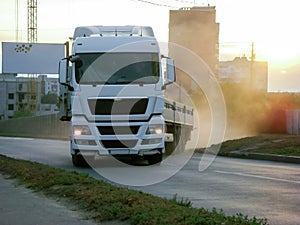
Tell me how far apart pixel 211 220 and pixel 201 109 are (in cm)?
3351

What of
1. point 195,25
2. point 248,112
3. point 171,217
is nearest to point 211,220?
point 171,217

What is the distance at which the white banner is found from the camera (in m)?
61.0

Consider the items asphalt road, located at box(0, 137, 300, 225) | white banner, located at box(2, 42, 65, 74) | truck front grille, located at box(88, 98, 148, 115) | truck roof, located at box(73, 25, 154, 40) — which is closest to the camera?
asphalt road, located at box(0, 137, 300, 225)

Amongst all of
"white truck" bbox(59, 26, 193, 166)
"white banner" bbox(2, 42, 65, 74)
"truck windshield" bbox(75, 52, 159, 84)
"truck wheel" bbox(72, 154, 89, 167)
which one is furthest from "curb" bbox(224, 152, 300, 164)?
"white banner" bbox(2, 42, 65, 74)

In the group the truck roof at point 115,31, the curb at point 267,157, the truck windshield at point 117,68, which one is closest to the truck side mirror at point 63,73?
the truck windshield at point 117,68

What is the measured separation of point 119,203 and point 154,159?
362 inches

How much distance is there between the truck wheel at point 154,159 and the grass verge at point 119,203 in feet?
15.2

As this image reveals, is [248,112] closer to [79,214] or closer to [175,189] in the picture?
[175,189]

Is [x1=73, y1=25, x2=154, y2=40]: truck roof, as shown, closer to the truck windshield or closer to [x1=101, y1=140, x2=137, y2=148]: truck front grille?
the truck windshield

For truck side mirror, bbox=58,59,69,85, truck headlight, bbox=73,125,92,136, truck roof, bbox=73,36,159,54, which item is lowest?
truck headlight, bbox=73,125,92,136

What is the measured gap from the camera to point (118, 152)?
17109mm

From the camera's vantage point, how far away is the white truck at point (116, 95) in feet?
55.7

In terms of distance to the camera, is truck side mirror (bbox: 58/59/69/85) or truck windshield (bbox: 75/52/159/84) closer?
truck windshield (bbox: 75/52/159/84)

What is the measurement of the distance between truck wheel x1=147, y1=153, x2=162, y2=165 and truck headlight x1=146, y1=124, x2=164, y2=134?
2.85ft
